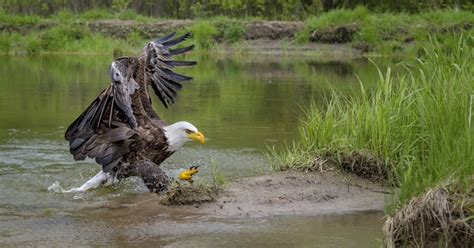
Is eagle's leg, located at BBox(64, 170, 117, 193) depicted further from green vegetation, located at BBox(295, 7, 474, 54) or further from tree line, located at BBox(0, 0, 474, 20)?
tree line, located at BBox(0, 0, 474, 20)

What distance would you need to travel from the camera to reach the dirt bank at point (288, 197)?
710 cm

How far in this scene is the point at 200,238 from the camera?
20.4 ft

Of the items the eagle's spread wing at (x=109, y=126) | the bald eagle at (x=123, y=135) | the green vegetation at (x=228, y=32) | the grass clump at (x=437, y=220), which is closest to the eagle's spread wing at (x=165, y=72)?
the bald eagle at (x=123, y=135)

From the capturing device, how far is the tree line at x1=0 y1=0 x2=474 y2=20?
41.3 metres

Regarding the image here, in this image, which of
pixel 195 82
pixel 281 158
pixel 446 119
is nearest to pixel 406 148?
pixel 446 119

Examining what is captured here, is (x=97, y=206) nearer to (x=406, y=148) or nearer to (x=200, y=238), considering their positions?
(x=200, y=238)

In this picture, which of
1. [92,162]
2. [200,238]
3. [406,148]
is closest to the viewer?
[200,238]

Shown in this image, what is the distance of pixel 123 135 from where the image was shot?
26.1 feet

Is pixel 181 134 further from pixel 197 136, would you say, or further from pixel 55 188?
pixel 55 188

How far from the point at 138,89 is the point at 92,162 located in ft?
5.06

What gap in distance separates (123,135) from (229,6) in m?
33.1

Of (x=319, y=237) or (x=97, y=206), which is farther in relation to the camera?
(x=97, y=206)

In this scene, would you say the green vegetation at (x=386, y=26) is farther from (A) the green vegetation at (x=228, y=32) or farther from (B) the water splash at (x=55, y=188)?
(B) the water splash at (x=55, y=188)

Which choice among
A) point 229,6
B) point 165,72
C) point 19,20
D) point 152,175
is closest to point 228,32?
point 19,20
